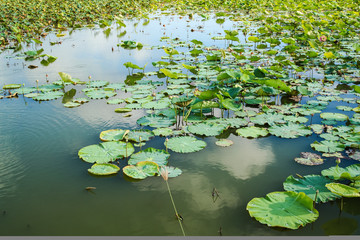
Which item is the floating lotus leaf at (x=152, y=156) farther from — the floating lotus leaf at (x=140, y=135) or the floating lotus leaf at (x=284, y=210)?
the floating lotus leaf at (x=284, y=210)

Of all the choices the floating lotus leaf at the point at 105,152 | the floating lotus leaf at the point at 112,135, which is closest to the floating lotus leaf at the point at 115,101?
the floating lotus leaf at the point at 112,135

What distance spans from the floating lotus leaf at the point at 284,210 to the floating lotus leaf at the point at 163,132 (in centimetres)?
137

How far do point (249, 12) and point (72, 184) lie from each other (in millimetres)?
13115

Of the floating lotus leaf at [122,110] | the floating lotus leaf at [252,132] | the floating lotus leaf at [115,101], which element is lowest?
the floating lotus leaf at [252,132]

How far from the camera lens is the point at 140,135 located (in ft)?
11.0

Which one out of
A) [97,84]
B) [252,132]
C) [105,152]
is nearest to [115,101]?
[97,84]

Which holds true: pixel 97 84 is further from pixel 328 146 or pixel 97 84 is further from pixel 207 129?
pixel 328 146

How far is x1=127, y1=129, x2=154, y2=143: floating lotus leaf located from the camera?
329cm

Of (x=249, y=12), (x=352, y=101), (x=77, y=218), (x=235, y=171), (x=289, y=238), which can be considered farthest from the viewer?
(x=249, y=12)

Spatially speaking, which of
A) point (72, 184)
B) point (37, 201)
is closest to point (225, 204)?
point (72, 184)

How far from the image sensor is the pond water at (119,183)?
218 centimetres

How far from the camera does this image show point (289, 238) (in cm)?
207

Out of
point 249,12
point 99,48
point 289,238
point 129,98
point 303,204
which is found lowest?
point 289,238

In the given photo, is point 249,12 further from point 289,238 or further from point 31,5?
point 289,238
